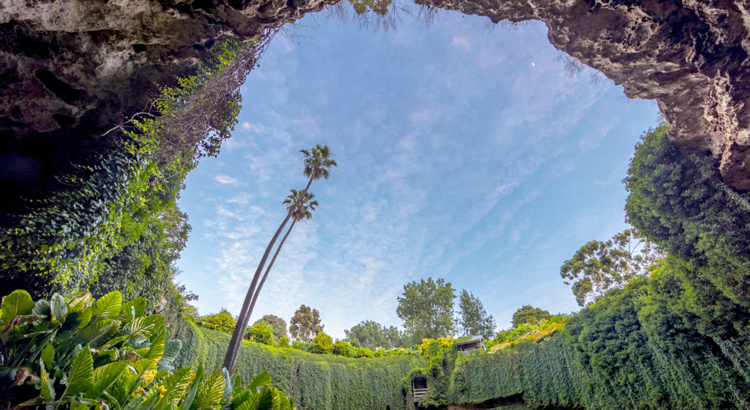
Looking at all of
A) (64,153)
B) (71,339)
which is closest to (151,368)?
(71,339)

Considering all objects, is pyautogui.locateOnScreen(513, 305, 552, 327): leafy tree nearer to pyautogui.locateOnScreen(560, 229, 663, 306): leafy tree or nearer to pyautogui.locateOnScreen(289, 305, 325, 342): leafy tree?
pyautogui.locateOnScreen(560, 229, 663, 306): leafy tree

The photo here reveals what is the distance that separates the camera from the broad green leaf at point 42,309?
1.53 metres

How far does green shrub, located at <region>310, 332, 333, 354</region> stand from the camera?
63.2ft

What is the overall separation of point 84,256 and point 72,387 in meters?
5.55

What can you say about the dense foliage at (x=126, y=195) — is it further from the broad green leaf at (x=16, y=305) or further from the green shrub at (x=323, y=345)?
the green shrub at (x=323, y=345)

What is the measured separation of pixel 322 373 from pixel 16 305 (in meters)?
18.7

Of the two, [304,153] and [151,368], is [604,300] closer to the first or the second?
[151,368]

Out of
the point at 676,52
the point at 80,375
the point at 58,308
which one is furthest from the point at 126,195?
the point at 676,52

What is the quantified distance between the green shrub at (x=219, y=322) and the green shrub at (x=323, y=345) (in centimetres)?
584

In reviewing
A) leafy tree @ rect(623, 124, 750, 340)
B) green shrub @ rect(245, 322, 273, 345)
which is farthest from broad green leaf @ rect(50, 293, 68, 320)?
green shrub @ rect(245, 322, 273, 345)

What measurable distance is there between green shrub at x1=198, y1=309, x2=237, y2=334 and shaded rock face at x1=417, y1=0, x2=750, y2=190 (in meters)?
19.3

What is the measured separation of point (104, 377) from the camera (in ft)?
3.95

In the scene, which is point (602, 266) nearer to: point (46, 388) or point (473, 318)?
point (473, 318)

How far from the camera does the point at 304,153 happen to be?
18.3 metres
